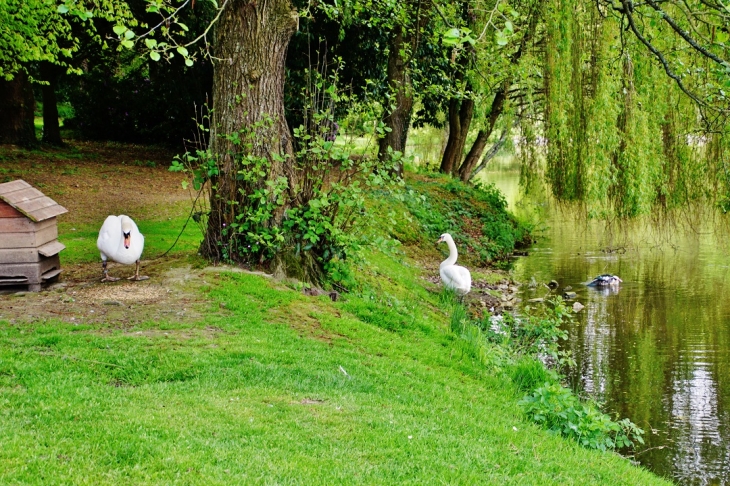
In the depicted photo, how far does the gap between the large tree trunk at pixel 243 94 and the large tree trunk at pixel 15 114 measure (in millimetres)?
13891

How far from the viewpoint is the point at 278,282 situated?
9.30 meters

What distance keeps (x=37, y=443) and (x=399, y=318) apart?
18.7 ft

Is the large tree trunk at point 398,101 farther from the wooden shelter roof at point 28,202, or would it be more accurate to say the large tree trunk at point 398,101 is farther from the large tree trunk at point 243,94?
the wooden shelter roof at point 28,202

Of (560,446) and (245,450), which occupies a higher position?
(245,450)

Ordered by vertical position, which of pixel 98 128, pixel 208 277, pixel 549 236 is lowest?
pixel 549 236

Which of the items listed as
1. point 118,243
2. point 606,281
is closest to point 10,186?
point 118,243

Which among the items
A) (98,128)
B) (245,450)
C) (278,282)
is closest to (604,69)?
(278,282)

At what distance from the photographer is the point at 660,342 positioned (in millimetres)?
11820

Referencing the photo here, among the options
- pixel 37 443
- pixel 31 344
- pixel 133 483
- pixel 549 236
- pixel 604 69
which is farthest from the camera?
pixel 549 236

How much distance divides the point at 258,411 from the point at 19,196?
4.99 meters

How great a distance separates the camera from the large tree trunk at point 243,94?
9312 millimetres

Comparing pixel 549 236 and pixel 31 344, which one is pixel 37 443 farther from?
pixel 549 236

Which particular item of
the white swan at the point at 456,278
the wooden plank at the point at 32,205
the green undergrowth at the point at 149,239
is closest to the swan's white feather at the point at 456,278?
the white swan at the point at 456,278

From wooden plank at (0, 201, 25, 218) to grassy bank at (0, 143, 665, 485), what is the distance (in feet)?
3.20
